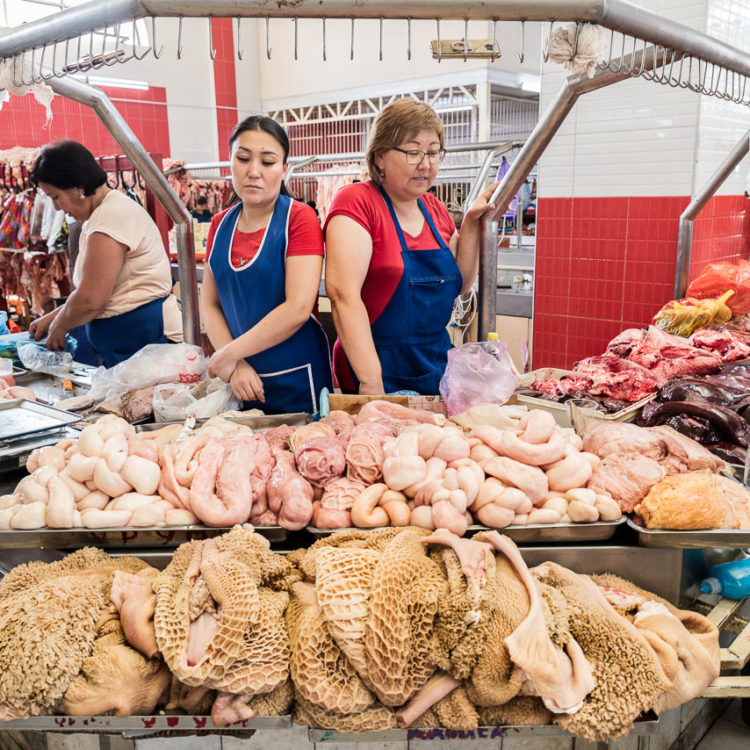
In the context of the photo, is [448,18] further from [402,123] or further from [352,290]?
[352,290]

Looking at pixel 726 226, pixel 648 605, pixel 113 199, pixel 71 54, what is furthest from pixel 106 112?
pixel 726 226

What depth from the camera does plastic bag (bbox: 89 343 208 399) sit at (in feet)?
9.09

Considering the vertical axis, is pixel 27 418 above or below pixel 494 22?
below

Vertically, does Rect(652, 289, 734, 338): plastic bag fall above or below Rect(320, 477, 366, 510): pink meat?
above

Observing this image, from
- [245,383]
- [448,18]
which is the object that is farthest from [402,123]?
[245,383]

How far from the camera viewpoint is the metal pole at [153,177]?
2.55 metres

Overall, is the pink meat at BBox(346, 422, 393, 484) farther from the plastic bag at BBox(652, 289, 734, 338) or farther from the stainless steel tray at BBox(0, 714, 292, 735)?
the plastic bag at BBox(652, 289, 734, 338)

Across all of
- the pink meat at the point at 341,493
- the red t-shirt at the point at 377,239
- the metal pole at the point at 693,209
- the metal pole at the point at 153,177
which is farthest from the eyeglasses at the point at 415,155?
the metal pole at the point at 693,209

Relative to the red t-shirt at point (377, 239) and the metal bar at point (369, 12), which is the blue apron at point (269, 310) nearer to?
the red t-shirt at point (377, 239)

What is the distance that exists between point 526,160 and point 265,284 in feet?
3.40

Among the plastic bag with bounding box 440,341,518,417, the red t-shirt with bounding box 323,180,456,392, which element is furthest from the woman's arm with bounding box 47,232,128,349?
the plastic bag with bounding box 440,341,518,417

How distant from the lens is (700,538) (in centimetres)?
146

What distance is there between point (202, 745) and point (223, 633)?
471 mm

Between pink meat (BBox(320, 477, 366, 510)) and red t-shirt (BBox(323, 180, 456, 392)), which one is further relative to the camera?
red t-shirt (BBox(323, 180, 456, 392))
